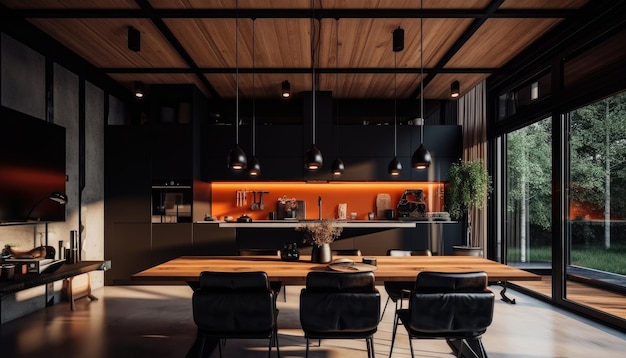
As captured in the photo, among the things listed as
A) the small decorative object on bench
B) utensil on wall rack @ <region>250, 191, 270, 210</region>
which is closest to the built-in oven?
utensil on wall rack @ <region>250, 191, 270, 210</region>

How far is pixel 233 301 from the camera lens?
225 cm

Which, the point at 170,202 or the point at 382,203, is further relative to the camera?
the point at 382,203

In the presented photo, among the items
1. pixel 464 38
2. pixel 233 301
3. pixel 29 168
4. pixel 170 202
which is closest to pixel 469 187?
pixel 464 38

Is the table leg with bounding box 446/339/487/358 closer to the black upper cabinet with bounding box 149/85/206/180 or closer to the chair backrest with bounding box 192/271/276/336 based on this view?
the chair backrest with bounding box 192/271/276/336

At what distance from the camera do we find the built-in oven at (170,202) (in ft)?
18.5

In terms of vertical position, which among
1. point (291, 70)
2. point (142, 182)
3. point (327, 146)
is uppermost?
point (291, 70)

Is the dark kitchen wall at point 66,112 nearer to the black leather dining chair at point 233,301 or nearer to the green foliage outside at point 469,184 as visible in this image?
the black leather dining chair at point 233,301

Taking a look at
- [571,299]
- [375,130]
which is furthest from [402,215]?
[571,299]

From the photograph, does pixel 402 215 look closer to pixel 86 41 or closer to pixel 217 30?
pixel 217 30

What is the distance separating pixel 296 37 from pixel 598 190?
3.58 m

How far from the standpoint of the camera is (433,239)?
592cm

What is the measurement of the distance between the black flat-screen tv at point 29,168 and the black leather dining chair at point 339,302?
2.81m

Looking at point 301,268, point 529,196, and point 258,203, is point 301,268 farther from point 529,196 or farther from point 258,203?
point 258,203

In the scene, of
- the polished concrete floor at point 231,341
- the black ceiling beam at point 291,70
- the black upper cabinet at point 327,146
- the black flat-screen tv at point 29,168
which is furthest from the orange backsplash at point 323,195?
the black flat-screen tv at point 29,168
